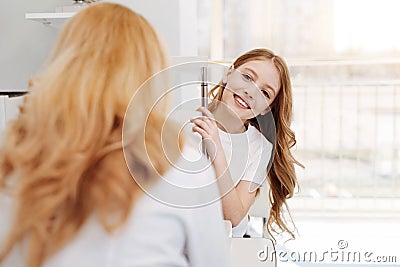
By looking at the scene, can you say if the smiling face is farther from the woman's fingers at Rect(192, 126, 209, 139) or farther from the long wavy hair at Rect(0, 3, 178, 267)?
the long wavy hair at Rect(0, 3, 178, 267)

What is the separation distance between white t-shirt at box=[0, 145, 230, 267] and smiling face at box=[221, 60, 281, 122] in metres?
0.60

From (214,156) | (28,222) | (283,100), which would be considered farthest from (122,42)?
(283,100)

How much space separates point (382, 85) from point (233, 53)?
92 centimetres

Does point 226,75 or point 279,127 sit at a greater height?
point 226,75

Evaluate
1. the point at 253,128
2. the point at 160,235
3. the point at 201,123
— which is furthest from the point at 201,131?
the point at 160,235

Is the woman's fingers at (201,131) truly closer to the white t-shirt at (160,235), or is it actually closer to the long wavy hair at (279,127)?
the long wavy hair at (279,127)

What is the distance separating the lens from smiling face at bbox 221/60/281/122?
4.64ft

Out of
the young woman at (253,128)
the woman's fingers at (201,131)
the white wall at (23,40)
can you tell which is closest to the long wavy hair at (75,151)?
the woman's fingers at (201,131)

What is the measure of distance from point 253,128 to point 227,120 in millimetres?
83

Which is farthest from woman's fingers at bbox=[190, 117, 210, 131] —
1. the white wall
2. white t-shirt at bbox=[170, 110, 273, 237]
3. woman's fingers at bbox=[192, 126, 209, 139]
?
the white wall

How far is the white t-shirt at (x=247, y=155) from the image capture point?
1.44 m

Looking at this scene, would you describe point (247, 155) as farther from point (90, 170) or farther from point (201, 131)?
point (90, 170)

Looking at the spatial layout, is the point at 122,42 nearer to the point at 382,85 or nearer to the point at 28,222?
the point at 28,222

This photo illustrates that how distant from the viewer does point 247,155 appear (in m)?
1.49
